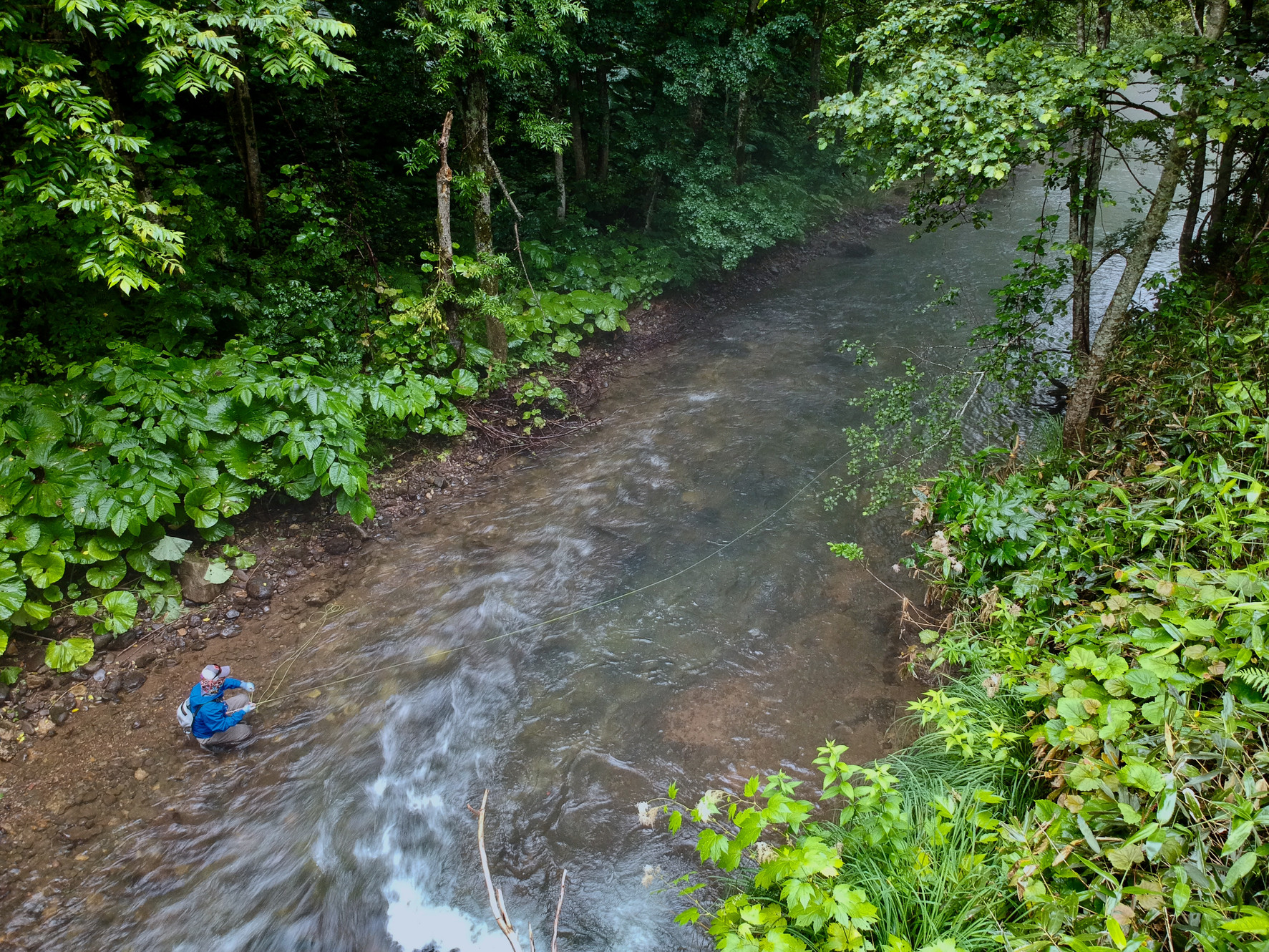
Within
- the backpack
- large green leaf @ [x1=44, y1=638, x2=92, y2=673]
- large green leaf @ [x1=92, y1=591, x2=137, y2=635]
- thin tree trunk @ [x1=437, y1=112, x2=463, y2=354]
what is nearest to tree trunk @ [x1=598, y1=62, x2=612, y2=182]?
thin tree trunk @ [x1=437, y1=112, x2=463, y2=354]

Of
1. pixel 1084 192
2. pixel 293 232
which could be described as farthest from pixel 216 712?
pixel 1084 192

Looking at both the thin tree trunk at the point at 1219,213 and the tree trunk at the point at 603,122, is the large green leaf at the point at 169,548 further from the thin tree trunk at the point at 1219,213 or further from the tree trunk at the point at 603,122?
the thin tree trunk at the point at 1219,213

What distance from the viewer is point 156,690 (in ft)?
15.9

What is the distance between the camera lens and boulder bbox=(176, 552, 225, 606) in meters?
5.38

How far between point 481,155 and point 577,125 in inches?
179

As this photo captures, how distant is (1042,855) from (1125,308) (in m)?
4.40

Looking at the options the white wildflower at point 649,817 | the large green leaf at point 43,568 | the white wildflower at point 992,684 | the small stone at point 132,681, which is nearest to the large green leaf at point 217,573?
the small stone at point 132,681

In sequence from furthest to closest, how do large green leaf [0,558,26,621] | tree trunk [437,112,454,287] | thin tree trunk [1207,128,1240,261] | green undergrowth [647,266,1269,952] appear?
1. tree trunk [437,112,454,287]
2. thin tree trunk [1207,128,1240,261]
3. large green leaf [0,558,26,621]
4. green undergrowth [647,266,1269,952]

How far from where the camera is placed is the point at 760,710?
473 centimetres

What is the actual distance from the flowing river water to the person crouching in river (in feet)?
0.63

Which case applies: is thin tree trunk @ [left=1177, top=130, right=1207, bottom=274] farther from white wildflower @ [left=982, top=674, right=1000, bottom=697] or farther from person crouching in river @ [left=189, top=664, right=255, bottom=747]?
person crouching in river @ [left=189, top=664, right=255, bottom=747]

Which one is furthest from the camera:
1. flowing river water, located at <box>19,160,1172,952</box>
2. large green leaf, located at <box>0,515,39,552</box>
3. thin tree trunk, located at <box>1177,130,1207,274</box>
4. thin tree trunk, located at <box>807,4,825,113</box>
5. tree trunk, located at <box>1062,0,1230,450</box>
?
thin tree trunk, located at <box>807,4,825,113</box>

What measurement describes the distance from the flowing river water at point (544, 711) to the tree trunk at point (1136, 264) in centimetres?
200

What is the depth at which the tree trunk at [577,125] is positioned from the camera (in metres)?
10.1
